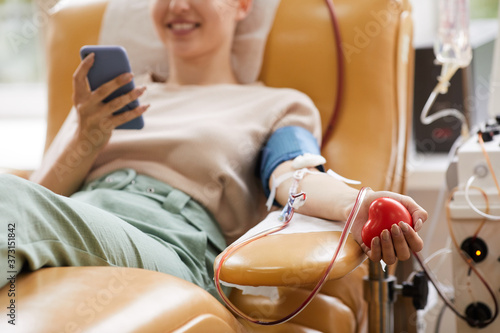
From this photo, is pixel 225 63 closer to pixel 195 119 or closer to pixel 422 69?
pixel 195 119

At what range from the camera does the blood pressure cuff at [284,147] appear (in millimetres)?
1180

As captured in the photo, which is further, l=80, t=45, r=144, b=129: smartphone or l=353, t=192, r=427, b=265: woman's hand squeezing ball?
l=80, t=45, r=144, b=129: smartphone

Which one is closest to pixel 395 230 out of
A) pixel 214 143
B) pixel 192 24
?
pixel 214 143

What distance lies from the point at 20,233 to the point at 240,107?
0.65m

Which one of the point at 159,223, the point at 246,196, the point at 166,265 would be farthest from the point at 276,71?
the point at 166,265

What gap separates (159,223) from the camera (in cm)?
111

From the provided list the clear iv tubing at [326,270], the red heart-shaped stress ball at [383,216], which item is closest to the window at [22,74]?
the clear iv tubing at [326,270]

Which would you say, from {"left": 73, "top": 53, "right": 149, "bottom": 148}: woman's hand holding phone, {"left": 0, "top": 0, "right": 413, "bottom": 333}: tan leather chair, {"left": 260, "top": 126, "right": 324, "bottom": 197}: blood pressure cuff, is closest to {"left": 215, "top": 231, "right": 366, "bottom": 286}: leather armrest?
{"left": 0, "top": 0, "right": 413, "bottom": 333}: tan leather chair

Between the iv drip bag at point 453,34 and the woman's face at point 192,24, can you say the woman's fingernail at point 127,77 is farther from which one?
the iv drip bag at point 453,34

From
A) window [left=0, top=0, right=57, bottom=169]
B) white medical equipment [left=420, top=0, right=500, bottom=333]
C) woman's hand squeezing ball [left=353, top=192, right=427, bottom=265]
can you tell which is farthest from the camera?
window [left=0, top=0, right=57, bottom=169]

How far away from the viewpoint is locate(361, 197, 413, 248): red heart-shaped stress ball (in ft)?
2.68

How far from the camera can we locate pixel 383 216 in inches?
32.3

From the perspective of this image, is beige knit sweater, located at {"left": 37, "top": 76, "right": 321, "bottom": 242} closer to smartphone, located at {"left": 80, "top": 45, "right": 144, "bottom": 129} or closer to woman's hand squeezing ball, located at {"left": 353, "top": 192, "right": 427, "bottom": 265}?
smartphone, located at {"left": 80, "top": 45, "right": 144, "bottom": 129}

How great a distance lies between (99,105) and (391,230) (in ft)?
2.17
